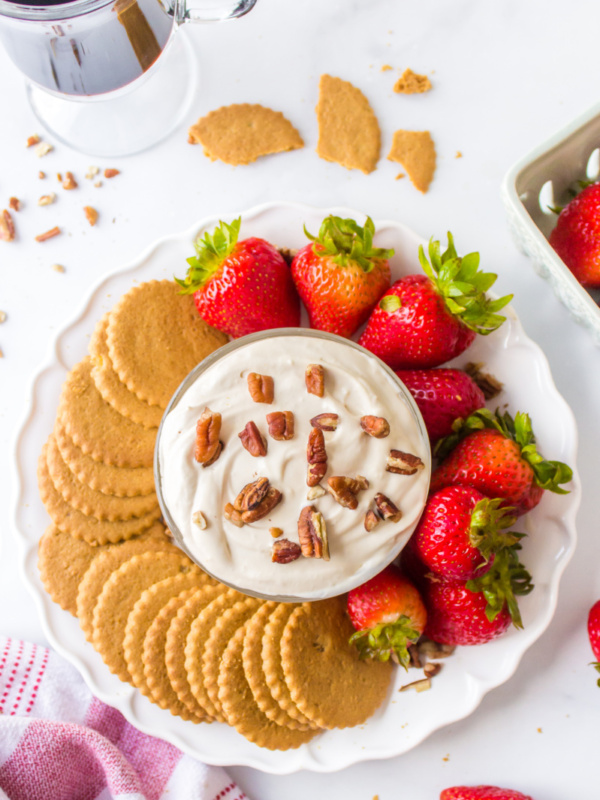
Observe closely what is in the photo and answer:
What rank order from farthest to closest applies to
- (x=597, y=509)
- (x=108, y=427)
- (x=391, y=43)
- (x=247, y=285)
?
(x=391, y=43) < (x=597, y=509) < (x=108, y=427) < (x=247, y=285)

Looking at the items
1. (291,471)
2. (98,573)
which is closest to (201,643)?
(98,573)

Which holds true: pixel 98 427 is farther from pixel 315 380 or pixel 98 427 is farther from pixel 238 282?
pixel 315 380

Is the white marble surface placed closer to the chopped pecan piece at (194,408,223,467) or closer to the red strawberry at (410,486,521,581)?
the red strawberry at (410,486,521,581)

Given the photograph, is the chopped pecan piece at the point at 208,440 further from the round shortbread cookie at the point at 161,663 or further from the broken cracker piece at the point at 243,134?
the broken cracker piece at the point at 243,134

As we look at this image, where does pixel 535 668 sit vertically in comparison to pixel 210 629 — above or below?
below

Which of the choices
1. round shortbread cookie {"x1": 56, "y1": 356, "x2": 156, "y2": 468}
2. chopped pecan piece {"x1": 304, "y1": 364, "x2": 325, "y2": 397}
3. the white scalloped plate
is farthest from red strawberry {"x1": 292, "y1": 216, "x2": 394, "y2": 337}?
round shortbread cookie {"x1": 56, "y1": 356, "x2": 156, "y2": 468}

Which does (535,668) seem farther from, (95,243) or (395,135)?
(95,243)

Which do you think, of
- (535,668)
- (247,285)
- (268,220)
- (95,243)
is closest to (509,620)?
(535,668)
